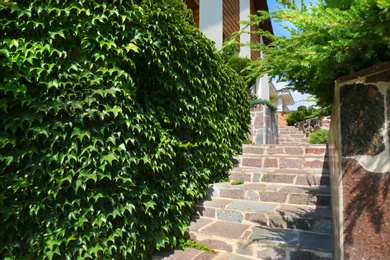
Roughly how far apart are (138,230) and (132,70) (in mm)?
1650

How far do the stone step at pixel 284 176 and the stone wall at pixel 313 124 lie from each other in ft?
23.0

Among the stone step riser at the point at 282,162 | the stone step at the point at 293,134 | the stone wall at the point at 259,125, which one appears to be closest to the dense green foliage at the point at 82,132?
the stone step riser at the point at 282,162

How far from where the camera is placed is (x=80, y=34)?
226 cm

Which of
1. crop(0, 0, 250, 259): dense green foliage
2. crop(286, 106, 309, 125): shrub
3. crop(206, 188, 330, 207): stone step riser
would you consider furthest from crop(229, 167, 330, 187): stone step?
crop(286, 106, 309, 125): shrub

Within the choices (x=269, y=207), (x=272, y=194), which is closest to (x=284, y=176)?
(x=272, y=194)

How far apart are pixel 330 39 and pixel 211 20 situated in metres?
8.58

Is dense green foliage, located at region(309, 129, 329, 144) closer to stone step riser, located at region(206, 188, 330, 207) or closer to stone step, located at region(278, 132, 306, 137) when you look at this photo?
stone step, located at region(278, 132, 306, 137)

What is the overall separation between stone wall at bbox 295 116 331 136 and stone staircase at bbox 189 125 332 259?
6.82 metres

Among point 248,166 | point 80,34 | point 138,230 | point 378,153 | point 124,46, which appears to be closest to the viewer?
point 378,153

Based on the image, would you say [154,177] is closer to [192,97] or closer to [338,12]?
[192,97]

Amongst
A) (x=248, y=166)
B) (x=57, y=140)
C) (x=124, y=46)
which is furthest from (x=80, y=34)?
(x=248, y=166)

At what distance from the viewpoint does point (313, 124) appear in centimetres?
1138

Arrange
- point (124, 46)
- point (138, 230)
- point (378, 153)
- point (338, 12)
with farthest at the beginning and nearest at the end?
point (138, 230) < point (124, 46) < point (378, 153) < point (338, 12)

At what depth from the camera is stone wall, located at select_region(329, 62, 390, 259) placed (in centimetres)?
139
